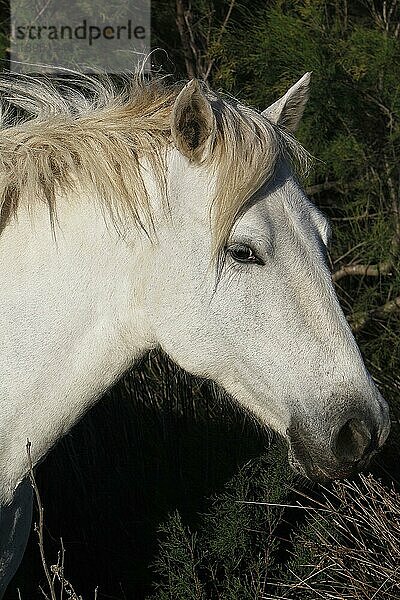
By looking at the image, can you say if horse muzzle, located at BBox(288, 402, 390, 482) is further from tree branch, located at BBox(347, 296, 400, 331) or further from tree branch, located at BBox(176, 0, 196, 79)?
tree branch, located at BBox(176, 0, 196, 79)

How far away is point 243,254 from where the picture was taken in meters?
1.92

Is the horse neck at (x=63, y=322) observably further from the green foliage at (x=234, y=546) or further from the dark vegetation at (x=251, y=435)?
the green foliage at (x=234, y=546)

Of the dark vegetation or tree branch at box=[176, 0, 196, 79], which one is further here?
tree branch at box=[176, 0, 196, 79]

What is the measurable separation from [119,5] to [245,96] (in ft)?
2.83

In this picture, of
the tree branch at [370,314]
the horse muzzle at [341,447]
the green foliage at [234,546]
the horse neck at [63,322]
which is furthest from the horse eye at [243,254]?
the tree branch at [370,314]

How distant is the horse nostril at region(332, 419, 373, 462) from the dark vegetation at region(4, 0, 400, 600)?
15.1 inches

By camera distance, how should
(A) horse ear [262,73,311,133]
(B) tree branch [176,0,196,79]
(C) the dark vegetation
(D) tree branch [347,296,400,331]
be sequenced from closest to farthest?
(A) horse ear [262,73,311,133] < (C) the dark vegetation < (D) tree branch [347,296,400,331] < (B) tree branch [176,0,196,79]

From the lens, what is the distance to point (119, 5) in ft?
14.5

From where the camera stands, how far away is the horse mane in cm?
192

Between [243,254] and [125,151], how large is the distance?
1.31 feet

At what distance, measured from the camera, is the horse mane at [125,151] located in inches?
75.7

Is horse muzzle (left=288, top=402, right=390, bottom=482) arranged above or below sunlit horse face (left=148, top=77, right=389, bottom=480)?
below

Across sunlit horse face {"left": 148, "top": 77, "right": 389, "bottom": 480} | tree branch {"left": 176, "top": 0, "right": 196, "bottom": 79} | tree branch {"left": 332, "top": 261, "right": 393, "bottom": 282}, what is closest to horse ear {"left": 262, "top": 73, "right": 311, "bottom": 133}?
sunlit horse face {"left": 148, "top": 77, "right": 389, "bottom": 480}

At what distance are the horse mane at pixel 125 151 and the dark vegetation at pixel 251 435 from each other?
59cm
